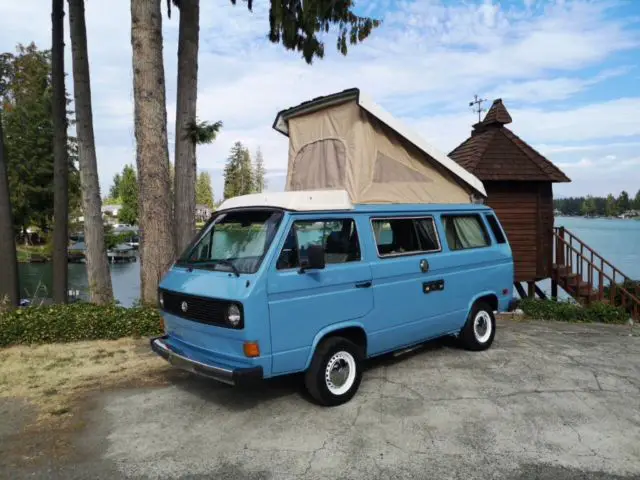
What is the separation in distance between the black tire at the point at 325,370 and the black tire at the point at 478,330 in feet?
7.83

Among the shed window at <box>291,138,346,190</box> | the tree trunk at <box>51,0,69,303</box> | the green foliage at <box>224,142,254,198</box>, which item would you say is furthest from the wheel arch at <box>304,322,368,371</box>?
the green foliage at <box>224,142,254,198</box>

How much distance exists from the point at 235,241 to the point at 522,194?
1048 centimetres

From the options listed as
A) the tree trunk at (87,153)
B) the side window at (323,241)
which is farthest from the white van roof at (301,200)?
the tree trunk at (87,153)

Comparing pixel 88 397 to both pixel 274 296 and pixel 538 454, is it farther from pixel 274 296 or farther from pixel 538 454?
pixel 538 454

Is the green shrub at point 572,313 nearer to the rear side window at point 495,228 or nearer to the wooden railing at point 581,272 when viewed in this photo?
the wooden railing at point 581,272

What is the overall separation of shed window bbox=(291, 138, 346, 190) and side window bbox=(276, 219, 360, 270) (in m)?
1.02

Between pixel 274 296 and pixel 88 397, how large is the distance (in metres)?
2.70

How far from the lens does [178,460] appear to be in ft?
12.9

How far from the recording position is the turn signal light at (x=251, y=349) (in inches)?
168

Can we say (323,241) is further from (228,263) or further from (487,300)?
(487,300)

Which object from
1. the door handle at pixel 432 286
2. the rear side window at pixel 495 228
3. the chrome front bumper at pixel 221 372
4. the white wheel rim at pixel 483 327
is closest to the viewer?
the chrome front bumper at pixel 221 372

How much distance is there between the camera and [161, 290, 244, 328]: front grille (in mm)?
4391

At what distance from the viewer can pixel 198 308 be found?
466cm

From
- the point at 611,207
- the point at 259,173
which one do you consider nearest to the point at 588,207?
the point at 611,207
